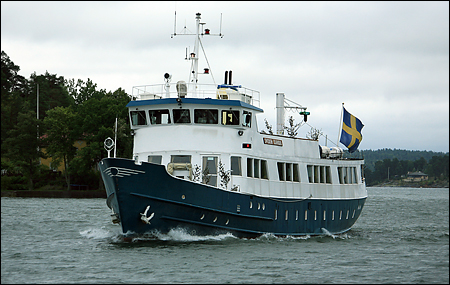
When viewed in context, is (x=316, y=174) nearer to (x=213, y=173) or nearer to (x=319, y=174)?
(x=319, y=174)

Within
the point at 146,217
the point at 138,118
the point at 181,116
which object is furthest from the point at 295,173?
the point at 146,217

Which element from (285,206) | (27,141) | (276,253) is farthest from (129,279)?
(27,141)

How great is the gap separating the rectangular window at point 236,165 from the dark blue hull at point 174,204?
1415 millimetres

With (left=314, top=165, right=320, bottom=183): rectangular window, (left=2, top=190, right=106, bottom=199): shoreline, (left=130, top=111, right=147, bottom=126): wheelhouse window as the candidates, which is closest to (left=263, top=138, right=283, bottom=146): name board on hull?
(left=314, top=165, right=320, bottom=183): rectangular window

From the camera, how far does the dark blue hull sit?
21125 mm

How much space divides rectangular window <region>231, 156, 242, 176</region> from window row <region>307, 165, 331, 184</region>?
5.49 metres

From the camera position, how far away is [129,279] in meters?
16.5

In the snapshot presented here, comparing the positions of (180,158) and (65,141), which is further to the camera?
(65,141)

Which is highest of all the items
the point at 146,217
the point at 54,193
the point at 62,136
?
the point at 62,136

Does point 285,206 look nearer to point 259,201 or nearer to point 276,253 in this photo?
point 259,201

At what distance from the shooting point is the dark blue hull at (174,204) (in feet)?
69.3

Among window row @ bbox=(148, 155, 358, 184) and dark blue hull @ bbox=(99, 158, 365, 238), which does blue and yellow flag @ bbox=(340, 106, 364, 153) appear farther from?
dark blue hull @ bbox=(99, 158, 365, 238)

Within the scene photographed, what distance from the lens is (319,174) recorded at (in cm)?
2966

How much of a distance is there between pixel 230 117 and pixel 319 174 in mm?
7146
